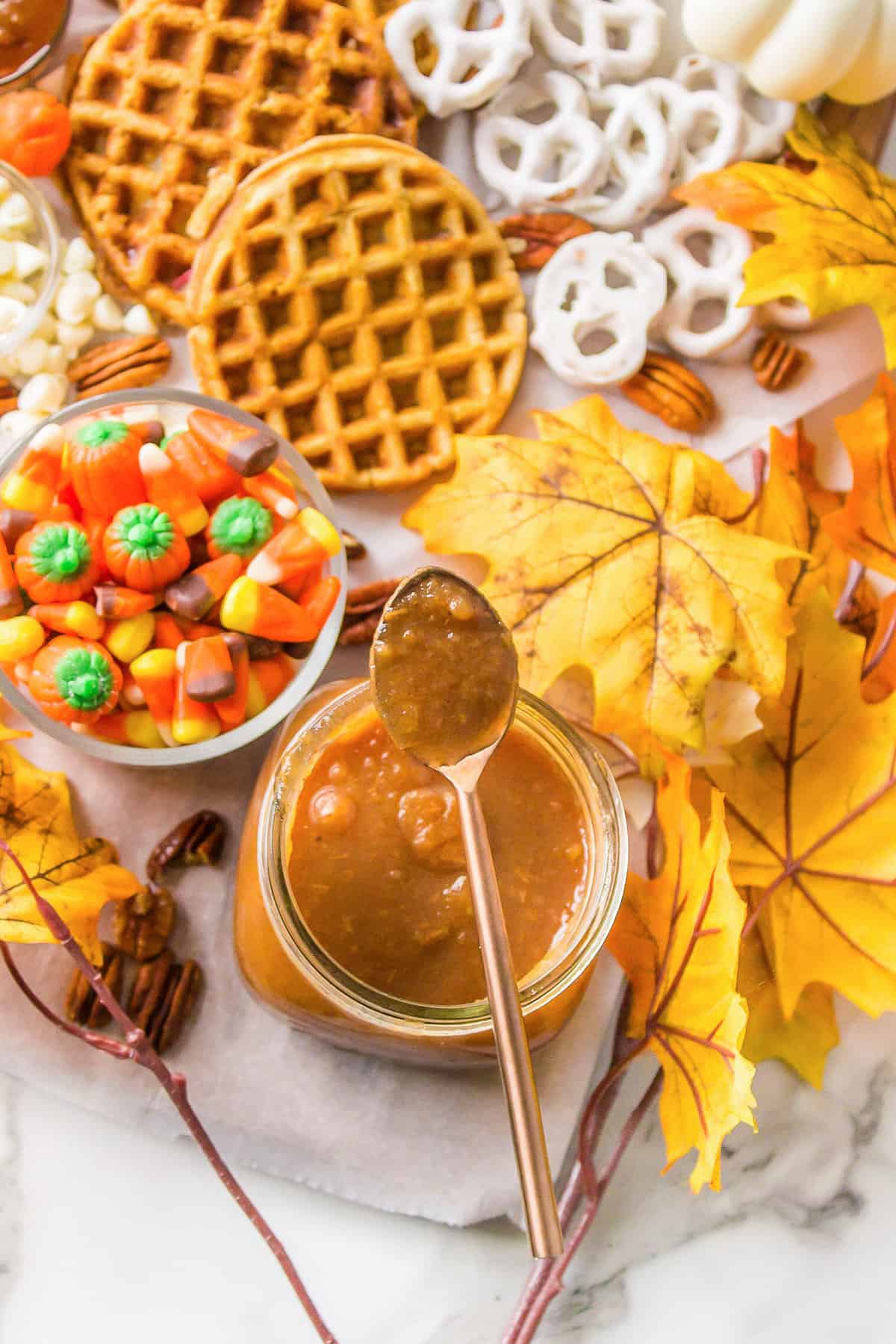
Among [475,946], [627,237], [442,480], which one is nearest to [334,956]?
[475,946]

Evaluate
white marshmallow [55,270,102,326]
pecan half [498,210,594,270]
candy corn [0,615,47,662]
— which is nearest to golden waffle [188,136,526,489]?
pecan half [498,210,594,270]

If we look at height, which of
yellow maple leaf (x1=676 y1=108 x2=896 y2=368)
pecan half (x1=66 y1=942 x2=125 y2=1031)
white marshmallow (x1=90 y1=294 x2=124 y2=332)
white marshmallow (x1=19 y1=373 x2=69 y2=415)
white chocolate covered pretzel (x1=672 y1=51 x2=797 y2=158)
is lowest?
pecan half (x1=66 y1=942 x2=125 y2=1031)

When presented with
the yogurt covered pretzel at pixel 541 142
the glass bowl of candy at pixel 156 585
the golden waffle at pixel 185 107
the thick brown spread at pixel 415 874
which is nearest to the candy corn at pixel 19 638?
the glass bowl of candy at pixel 156 585

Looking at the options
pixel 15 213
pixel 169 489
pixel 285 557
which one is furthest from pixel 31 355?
pixel 285 557

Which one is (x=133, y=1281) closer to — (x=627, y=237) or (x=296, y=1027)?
(x=296, y=1027)

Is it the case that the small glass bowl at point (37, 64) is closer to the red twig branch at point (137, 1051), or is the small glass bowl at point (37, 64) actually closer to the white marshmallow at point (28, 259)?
the white marshmallow at point (28, 259)

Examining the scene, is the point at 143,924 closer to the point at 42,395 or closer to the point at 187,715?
the point at 187,715

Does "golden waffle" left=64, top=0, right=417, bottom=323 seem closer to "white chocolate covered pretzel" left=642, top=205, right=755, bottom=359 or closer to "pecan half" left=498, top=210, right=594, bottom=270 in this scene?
"pecan half" left=498, top=210, right=594, bottom=270

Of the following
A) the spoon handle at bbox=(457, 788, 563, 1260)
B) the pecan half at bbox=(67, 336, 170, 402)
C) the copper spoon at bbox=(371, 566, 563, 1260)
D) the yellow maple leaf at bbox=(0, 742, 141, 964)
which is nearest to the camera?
the spoon handle at bbox=(457, 788, 563, 1260)
